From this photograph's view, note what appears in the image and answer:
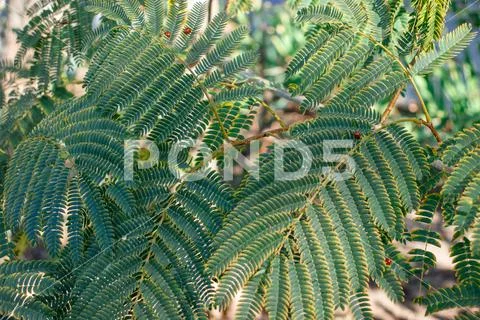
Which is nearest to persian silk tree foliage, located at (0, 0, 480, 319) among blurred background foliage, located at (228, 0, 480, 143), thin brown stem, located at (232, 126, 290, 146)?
thin brown stem, located at (232, 126, 290, 146)

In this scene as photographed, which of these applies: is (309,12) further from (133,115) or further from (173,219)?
(173,219)

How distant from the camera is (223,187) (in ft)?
5.33

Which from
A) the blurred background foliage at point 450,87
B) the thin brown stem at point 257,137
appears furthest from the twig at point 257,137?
the blurred background foliage at point 450,87

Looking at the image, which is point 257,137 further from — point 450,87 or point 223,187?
point 450,87

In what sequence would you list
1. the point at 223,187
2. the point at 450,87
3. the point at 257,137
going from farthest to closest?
the point at 450,87, the point at 257,137, the point at 223,187

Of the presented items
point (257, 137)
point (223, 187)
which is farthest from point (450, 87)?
point (223, 187)

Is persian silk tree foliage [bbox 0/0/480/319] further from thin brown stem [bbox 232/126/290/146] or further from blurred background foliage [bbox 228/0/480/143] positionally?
blurred background foliage [bbox 228/0/480/143]

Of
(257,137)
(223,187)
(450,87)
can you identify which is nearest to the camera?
(223,187)

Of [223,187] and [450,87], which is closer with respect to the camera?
[223,187]

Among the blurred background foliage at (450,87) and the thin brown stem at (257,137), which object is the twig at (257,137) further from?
the blurred background foliage at (450,87)

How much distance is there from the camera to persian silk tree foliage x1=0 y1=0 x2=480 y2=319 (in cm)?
150

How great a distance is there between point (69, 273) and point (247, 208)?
0.46 metres

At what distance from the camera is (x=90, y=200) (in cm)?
161

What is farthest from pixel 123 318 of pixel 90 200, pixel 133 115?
pixel 133 115
